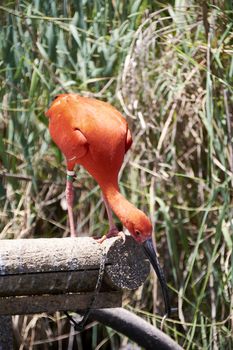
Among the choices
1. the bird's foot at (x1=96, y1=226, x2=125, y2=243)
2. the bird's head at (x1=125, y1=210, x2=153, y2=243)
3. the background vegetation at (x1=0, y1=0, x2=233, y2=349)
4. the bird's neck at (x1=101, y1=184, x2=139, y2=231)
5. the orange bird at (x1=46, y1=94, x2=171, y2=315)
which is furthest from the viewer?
the background vegetation at (x1=0, y1=0, x2=233, y2=349)

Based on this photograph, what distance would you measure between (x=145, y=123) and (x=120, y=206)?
1.32m

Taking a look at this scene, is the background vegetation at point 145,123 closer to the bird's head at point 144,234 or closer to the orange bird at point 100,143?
the orange bird at point 100,143

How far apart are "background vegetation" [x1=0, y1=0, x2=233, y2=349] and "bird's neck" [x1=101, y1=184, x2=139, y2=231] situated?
0.88 metres

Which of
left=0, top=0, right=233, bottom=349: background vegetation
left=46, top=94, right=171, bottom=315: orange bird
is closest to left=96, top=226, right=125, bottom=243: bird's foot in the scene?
left=46, top=94, right=171, bottom=315: orange bird

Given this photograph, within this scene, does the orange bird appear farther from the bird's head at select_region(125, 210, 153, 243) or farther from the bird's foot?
the bird's head at select_region(125, 210, 153, 243)

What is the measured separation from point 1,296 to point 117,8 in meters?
2.48

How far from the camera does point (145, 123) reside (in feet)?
17.7

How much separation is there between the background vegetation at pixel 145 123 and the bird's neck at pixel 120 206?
880 millimetres

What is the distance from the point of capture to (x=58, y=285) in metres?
3.56

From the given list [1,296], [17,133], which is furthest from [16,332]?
[1,296]

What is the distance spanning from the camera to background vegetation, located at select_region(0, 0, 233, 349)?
17.1 ft

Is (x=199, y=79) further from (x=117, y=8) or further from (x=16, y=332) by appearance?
(x=16, y=332)

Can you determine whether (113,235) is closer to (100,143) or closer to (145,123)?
(100,143)

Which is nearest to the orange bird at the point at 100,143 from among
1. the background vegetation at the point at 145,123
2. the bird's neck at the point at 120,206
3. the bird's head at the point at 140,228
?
the bird's neck at the point at 120,206
